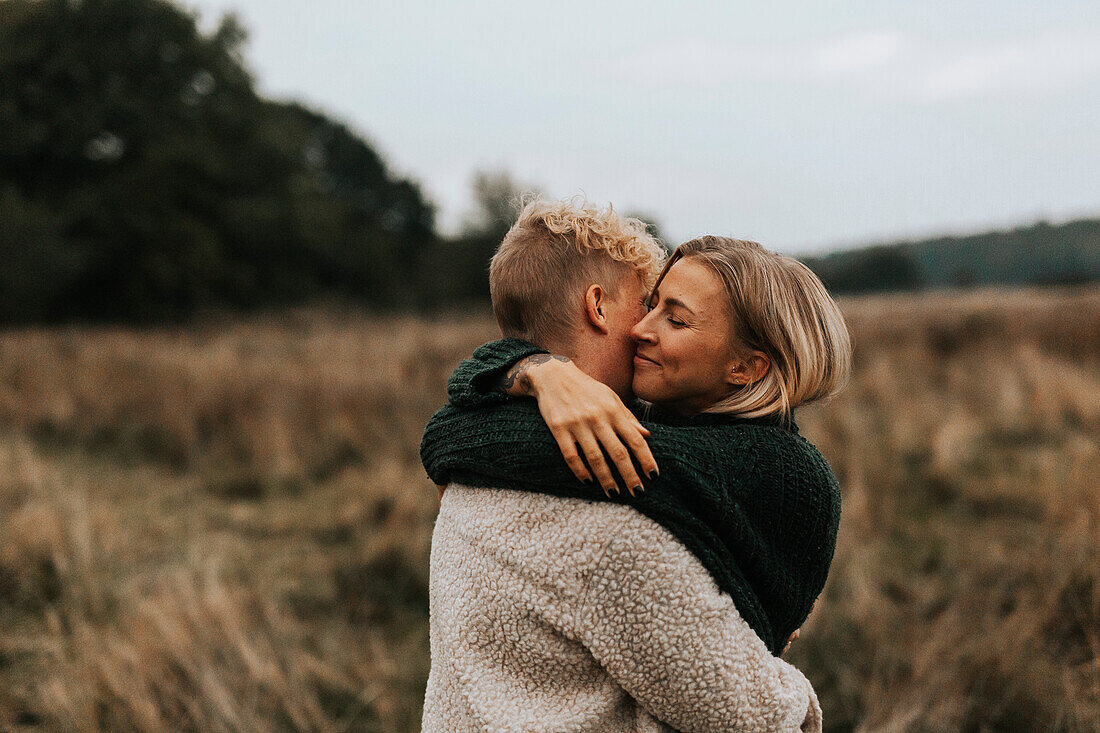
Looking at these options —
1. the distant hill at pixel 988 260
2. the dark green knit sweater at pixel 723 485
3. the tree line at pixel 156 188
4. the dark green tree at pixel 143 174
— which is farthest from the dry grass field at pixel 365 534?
the dark green tree at pixel 143 174

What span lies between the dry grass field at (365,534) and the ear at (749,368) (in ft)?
7.42

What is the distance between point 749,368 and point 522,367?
0.47 metres

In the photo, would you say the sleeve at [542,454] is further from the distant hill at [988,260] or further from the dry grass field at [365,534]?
the distant hill at [988,260]

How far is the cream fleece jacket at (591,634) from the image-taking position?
4.07 ft

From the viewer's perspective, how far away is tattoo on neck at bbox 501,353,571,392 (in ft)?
4.58

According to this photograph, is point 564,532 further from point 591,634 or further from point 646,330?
point 646,330

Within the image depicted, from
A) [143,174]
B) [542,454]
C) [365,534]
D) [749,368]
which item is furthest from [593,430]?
[143,174]

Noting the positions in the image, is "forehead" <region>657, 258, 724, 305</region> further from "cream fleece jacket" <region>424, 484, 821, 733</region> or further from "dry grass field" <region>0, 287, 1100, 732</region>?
"dry grass field" <region>0, 287, 1100, 732</region>

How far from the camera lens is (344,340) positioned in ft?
37.6

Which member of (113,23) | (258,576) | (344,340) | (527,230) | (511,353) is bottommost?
(258,576)

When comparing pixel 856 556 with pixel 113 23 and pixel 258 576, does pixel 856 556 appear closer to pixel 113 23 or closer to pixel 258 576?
pixel 258 576

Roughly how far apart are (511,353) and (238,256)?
24359 millimetres

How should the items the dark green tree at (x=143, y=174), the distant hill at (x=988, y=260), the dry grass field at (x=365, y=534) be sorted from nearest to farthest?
the dry grass field at (x=365, y=534)
the distant hill at (x=988, y=260)
the dark green tree at (x=143, y=174)

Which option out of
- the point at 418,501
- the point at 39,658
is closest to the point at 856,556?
the point at 418,501
